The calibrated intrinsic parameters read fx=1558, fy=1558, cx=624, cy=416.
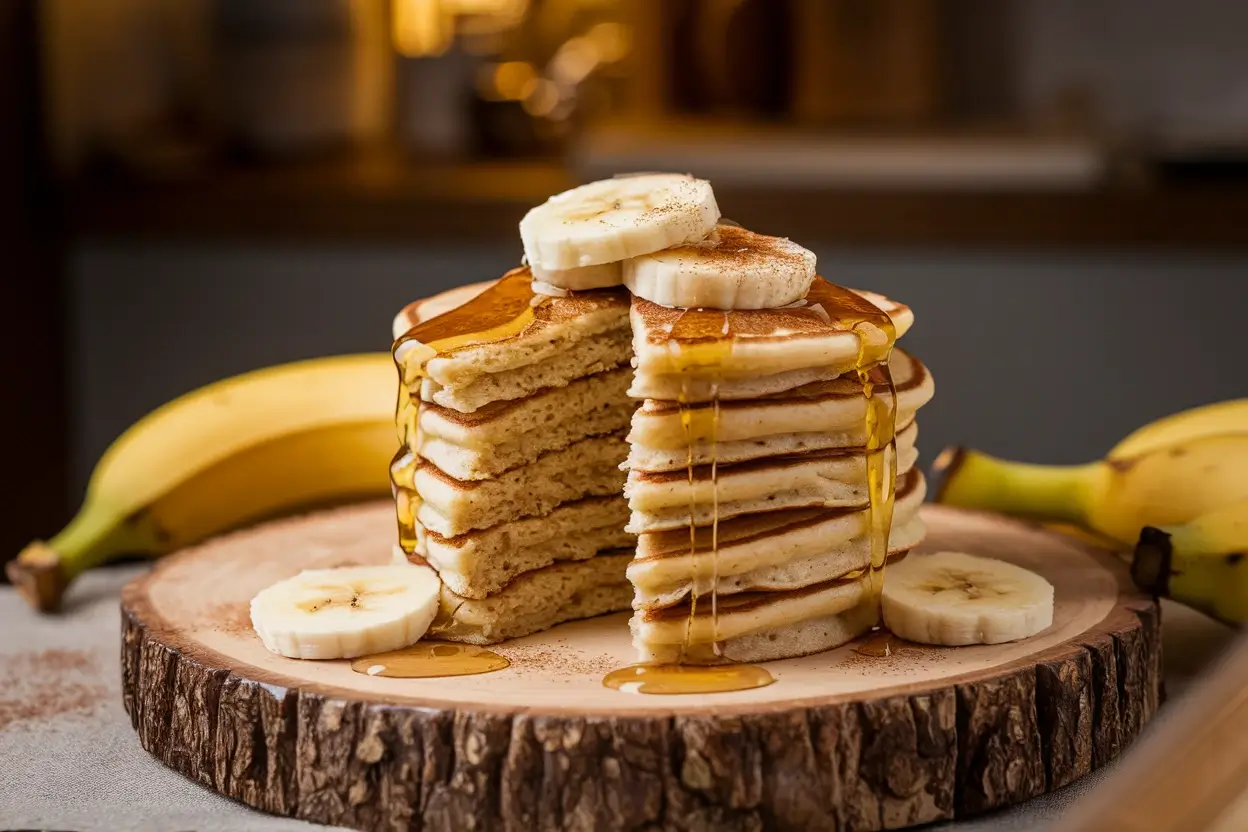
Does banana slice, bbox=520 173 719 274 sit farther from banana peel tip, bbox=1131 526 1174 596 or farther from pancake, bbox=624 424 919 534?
banana peel tip, bbox=1131 526 1174 596

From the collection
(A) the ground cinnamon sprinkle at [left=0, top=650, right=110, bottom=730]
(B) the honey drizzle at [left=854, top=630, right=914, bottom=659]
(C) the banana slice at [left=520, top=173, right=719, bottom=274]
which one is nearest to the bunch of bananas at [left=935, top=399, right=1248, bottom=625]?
(B) the honey drizzle at [left=854, top=630, right=914, bottom=659]

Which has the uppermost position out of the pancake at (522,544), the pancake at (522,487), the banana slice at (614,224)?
the banana slice at (614,224)

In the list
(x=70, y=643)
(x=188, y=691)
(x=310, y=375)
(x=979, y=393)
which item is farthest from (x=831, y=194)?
(x=188, y=691)

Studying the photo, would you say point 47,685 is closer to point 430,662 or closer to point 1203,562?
point 430,662

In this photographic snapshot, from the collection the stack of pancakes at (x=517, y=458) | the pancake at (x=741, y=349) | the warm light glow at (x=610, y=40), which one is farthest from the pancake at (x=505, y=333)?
the warm light glow at (x=610, y=40)

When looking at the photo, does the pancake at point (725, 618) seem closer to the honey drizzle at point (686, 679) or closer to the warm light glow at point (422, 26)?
the honey drizzle at point (686, 679)
